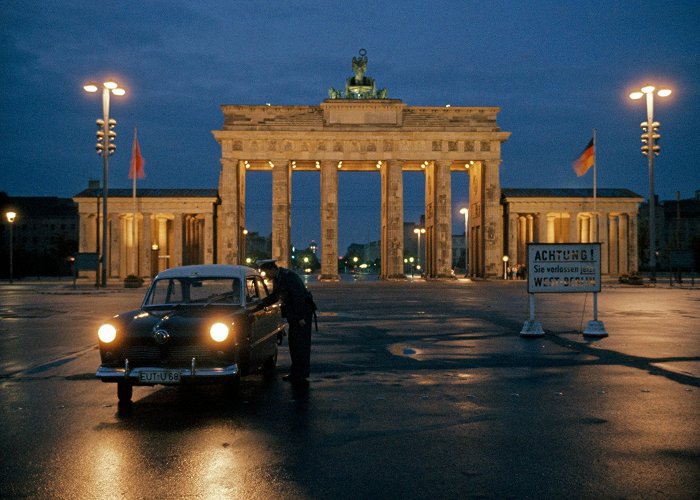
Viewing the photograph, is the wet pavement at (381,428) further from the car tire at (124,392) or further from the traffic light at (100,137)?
the traffic light at (100,137)

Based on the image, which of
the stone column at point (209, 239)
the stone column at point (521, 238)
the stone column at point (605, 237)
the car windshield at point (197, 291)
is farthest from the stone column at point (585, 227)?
the car windshield at point (197, 291)

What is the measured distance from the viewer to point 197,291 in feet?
32.7

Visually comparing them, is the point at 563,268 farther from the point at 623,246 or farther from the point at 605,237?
the point at 623,246

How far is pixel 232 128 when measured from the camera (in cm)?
6425

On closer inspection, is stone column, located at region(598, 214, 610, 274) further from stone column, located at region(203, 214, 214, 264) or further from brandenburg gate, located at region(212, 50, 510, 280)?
stone column, located at region(203, 214, 214, 264)

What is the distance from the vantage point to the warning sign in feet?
54.7

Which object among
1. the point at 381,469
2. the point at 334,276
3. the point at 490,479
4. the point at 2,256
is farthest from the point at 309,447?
the point at 2,256

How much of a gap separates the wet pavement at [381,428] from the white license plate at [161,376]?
0.37 m

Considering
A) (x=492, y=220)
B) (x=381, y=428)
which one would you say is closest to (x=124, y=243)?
(x=492, y=220)

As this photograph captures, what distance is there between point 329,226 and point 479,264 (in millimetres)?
15387

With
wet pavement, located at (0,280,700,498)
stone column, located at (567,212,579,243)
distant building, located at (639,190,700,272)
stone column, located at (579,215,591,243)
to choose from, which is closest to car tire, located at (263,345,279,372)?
wet pavement, located at (0,280,700,498)

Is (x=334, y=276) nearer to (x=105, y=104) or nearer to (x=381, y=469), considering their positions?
(x=105, y=104)

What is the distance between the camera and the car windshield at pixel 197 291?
32.3 feet

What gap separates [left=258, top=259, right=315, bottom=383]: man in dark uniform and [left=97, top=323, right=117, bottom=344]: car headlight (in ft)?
7.47
